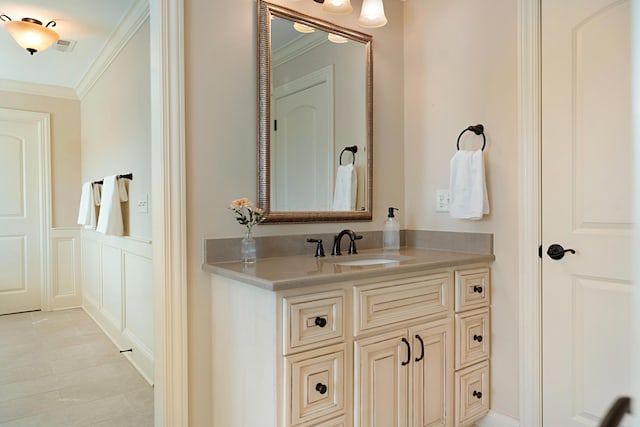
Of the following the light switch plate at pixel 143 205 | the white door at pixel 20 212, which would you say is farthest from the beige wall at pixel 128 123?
the white door at pixel 20 212

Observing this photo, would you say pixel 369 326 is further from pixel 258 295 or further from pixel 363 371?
pixel 258 295

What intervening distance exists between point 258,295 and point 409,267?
0.61 m

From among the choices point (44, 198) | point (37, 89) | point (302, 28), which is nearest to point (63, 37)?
point (37, 89)

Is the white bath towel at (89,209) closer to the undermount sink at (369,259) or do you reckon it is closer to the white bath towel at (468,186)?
the undermount sink at (369,259)

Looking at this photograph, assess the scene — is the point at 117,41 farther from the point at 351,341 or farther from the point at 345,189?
the point at 351,341

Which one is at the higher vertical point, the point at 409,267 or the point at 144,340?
the point at 409,267

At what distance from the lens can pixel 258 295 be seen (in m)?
1.38

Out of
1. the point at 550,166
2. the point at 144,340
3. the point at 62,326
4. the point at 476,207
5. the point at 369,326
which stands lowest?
the point at 62,326

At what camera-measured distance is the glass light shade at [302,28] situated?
6.54 feet

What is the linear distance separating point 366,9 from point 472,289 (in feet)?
4.69

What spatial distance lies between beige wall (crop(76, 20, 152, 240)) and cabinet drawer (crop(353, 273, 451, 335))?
166cm

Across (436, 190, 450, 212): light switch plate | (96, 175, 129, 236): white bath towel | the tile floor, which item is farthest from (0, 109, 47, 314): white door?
(436, 190, 450, 212): light switch plate

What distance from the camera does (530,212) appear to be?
1.83 meters

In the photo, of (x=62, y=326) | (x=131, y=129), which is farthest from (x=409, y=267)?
(x=62, y=326)
